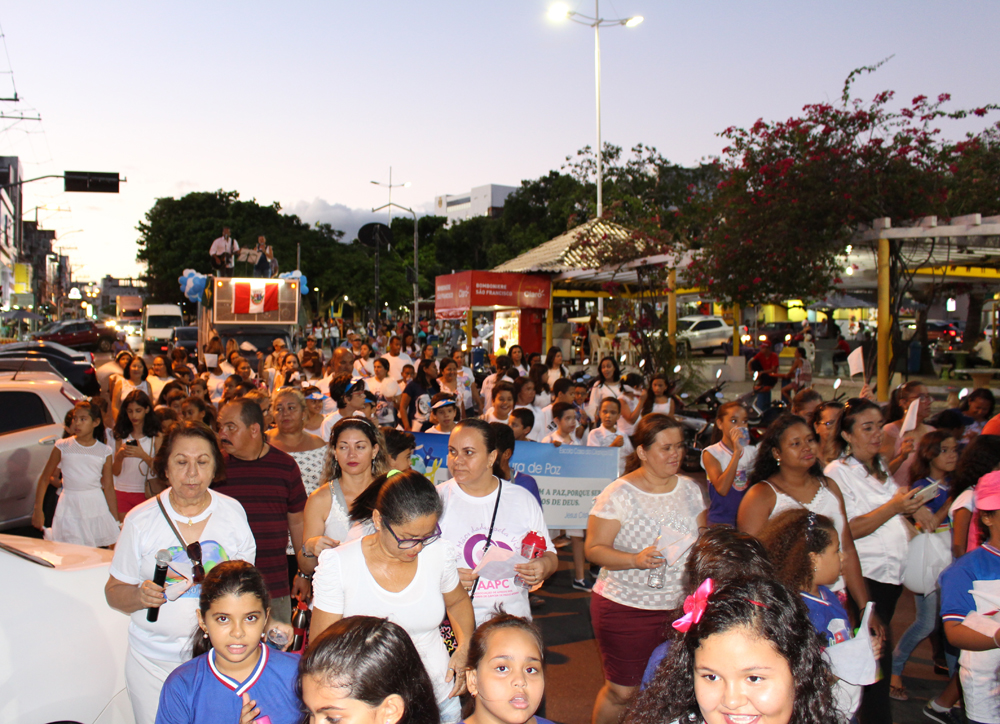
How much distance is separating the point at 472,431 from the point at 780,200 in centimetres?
1185

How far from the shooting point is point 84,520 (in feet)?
20.2

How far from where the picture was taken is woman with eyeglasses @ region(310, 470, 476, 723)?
306 centimetres

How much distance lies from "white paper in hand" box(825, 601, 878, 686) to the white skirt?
5.43 meters

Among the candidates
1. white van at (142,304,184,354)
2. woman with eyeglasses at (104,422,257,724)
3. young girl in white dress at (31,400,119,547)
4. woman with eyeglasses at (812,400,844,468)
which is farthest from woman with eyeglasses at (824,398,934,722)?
white van at (142,304,184,354)

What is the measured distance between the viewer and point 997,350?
2395cm

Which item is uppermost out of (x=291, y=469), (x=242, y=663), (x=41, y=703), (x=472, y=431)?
(x=472, y=431)

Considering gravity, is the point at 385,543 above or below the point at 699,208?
below

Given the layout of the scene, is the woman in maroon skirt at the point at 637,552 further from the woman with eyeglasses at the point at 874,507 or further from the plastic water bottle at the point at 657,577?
the woman with eyeglasses at the point at 874,507

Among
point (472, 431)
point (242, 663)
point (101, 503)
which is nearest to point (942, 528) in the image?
point (472, 431)

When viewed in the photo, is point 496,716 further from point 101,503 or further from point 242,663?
point 101,503

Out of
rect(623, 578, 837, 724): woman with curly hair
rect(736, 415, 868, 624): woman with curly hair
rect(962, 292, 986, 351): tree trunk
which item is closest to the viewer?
rect(623, 578, 837, 724): woman with curly hair

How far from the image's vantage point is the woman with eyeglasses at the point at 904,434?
599cm

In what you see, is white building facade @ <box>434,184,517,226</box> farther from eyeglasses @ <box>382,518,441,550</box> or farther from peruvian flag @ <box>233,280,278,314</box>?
eyeglasses @ <box>382,518,441,550</box>

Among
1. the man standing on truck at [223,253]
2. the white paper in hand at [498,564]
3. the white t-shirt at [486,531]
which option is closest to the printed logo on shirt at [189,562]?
the white t-shirt at [486,531]
